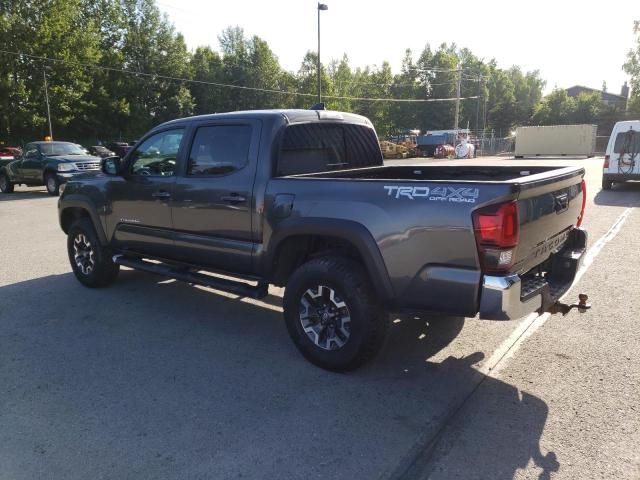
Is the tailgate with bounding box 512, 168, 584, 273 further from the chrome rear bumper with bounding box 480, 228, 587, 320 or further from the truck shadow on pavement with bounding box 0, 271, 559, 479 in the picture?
the truck shadow on pavement with bounding box 0, 271, 559, 479

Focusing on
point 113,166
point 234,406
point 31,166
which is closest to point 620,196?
point 113,166

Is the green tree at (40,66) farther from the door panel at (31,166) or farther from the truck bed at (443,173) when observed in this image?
the truck bed at (443,173)

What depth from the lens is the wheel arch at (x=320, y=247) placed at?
11.4 ft

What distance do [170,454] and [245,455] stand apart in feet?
Result: 1.39

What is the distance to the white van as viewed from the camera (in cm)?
1449

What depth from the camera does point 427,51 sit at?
7969 cm

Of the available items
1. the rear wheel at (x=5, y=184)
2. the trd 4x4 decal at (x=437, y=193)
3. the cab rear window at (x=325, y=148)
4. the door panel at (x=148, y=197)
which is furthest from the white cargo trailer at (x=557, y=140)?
the trd 4x4 decal at (x=437, y=193)

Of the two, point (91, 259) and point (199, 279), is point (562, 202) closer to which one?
point (199, 279)

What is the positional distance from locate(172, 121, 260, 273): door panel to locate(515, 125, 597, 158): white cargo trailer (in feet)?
151

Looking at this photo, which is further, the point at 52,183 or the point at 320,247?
the point at 52,183

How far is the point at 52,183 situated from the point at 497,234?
54.7 ft

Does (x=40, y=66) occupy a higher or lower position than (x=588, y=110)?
higher

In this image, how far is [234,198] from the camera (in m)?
4.29

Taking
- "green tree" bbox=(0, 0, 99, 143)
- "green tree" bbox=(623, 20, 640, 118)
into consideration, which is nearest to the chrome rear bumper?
"green tree" bbox=(0, 0, 99, 143)
